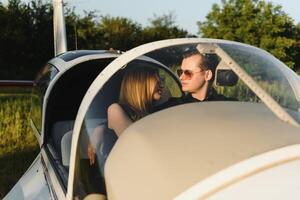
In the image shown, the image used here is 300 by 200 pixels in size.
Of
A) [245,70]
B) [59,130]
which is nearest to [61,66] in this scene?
[59,130]

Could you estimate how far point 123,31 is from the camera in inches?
1686

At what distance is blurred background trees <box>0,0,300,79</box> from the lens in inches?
1452

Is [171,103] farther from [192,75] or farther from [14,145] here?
[14,145]

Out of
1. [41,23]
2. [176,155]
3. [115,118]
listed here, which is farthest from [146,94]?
[41,23]

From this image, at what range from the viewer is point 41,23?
3950 cm

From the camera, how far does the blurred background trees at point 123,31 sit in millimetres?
36875

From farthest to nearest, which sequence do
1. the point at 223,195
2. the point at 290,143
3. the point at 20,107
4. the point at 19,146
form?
the point at 20,107 → the point at 19,146 → the point at 290,143 → the point at 223,195

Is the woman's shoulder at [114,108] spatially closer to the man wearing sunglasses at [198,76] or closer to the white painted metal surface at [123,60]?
the white painted metal surface at [123,60]

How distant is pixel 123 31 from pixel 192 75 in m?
40.7

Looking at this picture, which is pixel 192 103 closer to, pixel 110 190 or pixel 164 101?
pixel 164 101

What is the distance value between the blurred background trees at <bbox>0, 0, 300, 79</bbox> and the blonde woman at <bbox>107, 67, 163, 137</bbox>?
3330 centimetres

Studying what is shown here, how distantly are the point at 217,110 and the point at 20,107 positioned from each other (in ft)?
39.1

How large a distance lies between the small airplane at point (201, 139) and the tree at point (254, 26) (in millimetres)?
35077

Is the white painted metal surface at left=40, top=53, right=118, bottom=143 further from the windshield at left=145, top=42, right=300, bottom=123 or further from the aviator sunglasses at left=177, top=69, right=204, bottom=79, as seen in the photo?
the windshield at left=145, top=42, right=300, bottom=123
